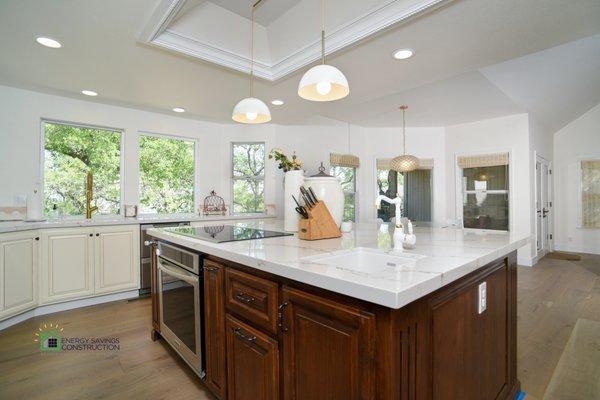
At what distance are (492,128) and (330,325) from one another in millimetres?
5523

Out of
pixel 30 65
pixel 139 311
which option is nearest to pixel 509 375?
pixel 139 311

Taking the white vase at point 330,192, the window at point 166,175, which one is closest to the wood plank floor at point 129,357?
the white vase at point 330,192

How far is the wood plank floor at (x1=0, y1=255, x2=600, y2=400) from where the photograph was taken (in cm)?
182

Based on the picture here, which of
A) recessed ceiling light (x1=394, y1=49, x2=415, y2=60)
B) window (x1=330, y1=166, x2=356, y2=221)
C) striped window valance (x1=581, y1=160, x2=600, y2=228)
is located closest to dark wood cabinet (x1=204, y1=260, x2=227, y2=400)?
recessed ceiling light (x1=394, y1=49, x2=415, y2=60)

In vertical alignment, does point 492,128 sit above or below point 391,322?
above

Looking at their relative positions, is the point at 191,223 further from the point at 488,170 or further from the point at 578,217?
the point at 578,217

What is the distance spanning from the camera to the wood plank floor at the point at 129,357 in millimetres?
1824

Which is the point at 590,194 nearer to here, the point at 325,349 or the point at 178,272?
the point at 325,349

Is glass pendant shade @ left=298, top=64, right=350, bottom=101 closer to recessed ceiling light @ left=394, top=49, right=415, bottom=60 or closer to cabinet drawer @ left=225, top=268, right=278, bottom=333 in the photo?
recessed ceiling light @ left=394, top=49, right=415, bottom=60

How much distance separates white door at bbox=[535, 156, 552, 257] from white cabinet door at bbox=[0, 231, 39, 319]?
23.3 feet

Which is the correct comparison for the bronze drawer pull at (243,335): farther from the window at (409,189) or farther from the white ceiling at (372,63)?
the window at (409,189)

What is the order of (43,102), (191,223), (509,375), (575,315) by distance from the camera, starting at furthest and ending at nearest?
(191,223), (43,102), (575,315), (509,375)

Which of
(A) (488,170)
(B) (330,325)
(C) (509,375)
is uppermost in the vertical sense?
(A) (488,170)

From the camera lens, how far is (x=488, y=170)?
17.5ft
